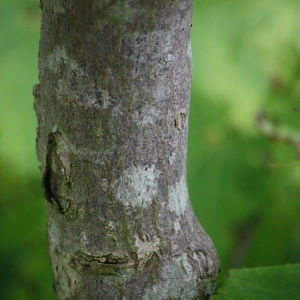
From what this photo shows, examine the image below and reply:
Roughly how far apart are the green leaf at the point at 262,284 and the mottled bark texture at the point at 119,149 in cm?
3

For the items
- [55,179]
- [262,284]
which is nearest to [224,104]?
[262,284]

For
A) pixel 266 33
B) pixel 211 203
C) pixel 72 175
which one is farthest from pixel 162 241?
pixel 266 33

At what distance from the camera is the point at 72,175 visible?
0.81 m

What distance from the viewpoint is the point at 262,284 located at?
925 mm

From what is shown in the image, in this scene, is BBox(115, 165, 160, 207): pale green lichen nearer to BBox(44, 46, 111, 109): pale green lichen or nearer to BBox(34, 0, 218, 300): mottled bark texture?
BBox(34, 0, 218, 300): mottled bark texture

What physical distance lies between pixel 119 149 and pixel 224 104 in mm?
1180

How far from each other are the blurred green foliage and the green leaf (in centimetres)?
93

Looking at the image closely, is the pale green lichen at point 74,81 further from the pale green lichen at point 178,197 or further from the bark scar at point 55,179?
the pale green lichen at point 178,197

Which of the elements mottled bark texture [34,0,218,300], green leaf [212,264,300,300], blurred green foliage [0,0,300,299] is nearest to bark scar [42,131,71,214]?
mottled bark texture [34,0,218,300]

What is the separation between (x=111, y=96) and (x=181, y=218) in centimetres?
24

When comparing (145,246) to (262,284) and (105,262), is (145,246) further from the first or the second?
(262,284)

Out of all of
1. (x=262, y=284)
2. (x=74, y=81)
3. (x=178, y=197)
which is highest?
(x=74, y=81)

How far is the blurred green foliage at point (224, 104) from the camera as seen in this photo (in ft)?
6.06

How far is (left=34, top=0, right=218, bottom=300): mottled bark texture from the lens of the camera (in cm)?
71
